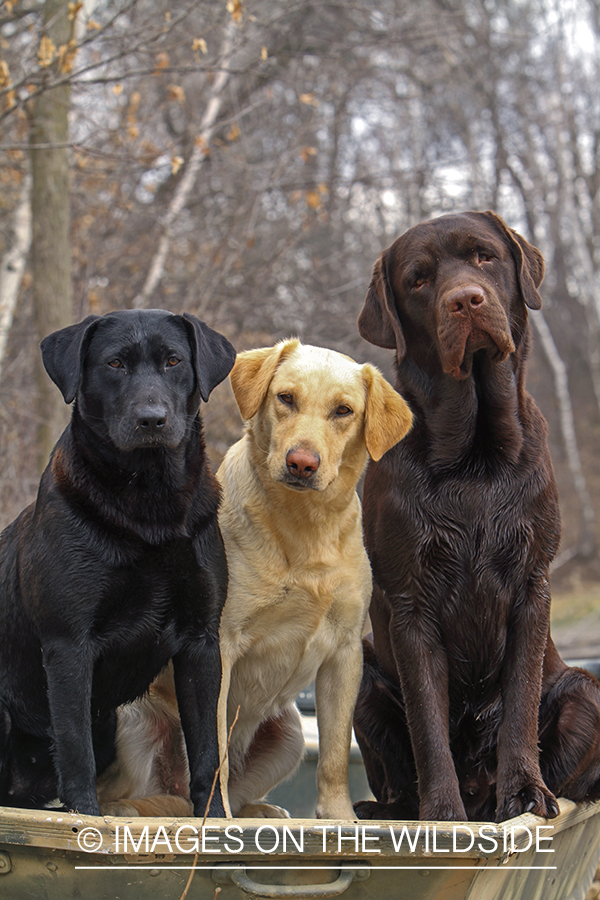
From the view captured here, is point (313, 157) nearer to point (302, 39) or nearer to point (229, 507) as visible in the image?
point (302, 39)

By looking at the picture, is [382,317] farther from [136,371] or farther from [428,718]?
[428,718]

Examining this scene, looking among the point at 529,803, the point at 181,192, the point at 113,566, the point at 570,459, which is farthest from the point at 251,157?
the point at 570,459

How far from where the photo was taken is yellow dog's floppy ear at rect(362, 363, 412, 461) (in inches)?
112

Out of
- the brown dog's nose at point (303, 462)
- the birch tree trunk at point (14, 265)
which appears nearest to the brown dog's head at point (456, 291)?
the brown dog's nose at point (303, 462)

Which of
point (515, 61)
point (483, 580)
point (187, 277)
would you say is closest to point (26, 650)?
point (483, 580)

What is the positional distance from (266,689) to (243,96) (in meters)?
8.09

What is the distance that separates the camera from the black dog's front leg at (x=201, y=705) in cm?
259

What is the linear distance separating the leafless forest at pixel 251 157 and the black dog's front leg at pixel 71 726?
9.95ft

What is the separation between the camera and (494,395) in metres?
2.88

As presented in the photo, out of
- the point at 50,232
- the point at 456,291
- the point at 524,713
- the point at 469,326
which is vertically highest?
the point at 50,232

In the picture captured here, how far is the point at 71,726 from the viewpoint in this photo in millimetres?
2396

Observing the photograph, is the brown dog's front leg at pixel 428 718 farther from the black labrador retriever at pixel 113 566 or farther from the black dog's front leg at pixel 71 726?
the black dog's front leg at pixel 71 726

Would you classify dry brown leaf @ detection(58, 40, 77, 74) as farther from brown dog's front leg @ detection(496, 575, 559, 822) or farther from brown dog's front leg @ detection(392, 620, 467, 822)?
brown dog's front leg @ detection(496, 575, 559, 822)

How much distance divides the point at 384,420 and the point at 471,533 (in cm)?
47
